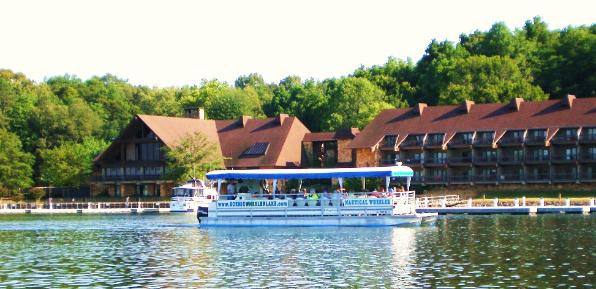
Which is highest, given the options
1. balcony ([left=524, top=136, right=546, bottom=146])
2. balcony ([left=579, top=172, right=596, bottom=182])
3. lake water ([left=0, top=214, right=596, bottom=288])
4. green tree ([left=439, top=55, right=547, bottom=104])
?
green tree ([left=439, top=55, right=547, bottom=104])

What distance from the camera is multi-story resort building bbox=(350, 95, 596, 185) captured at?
3875 inches

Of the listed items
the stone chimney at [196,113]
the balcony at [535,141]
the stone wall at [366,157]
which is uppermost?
the stone chimney at [196,113]

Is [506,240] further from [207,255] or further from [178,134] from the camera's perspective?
Answer: [178,134]

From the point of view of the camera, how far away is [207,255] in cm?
4478

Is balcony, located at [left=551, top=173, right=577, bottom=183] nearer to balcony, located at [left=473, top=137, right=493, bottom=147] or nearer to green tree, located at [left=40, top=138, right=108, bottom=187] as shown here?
balcony, located at [left=473, top=137, right=493, bottom=147]

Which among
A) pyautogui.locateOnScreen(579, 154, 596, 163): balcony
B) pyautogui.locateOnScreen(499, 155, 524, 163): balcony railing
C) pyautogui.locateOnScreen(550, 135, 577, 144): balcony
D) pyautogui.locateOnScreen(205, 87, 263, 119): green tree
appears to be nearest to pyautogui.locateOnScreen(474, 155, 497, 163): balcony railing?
pyautogui.locateOnScreen(499, 155, 524, 163): balcony railing

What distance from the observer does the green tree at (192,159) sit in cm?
10625

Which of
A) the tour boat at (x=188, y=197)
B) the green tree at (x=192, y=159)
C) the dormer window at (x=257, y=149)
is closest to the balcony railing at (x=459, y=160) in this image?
the dormer window at (x=257, y=149)

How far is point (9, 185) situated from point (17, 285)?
87.1 metres

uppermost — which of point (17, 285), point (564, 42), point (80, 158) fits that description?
point (564, 42)

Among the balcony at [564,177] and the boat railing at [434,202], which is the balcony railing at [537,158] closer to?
the balcony at [564,177]

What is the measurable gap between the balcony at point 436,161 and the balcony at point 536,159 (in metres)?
8.42

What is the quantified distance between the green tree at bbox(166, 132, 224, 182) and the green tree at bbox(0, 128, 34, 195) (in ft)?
69.5

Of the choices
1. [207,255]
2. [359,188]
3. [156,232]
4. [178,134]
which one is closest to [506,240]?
[207,255]
